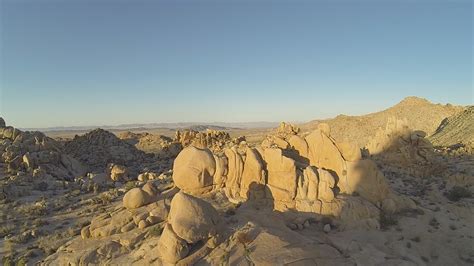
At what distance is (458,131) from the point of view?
209ft

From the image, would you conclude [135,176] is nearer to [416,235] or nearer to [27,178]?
[27,178]

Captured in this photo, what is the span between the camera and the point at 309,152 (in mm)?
21781

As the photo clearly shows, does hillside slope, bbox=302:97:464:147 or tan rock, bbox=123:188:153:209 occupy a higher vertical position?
hillside slope, bbox=302:97:464:147

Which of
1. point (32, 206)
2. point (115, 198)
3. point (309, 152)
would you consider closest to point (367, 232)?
point (309, 152)

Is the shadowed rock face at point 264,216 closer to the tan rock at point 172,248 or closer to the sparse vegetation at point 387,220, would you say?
the tan rock at point 172,248

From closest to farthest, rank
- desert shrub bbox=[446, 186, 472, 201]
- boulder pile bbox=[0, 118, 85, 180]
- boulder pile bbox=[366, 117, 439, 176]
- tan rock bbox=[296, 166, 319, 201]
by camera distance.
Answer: tan rock bbox=[296, 166, 319, 201]
desert shrub bbox=[446, 186, 472, 201]
boulder pile bbox=[366, 117, 439, 176]
boulder pile bbox=[0, 118, 85, 180]

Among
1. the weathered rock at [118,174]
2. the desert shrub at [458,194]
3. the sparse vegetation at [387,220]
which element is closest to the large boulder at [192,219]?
the sparse vegetation at [387,220]

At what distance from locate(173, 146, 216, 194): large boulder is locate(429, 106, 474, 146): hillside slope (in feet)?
157

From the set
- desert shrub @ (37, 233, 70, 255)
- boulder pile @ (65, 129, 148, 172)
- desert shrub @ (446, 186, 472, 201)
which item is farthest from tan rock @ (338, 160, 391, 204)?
boulder pile @ (65, 129, 148, 172)

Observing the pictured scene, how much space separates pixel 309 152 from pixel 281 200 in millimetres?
3800

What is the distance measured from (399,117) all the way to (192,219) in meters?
83.5

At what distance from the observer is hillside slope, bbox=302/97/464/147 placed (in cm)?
8375

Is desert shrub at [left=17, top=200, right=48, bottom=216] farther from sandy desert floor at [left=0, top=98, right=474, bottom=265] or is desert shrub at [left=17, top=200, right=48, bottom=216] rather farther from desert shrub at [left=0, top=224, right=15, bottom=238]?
desert shrub at [left=0, top=224, right=15, bottom=238]

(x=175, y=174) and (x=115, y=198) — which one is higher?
(x=175, y=174)
